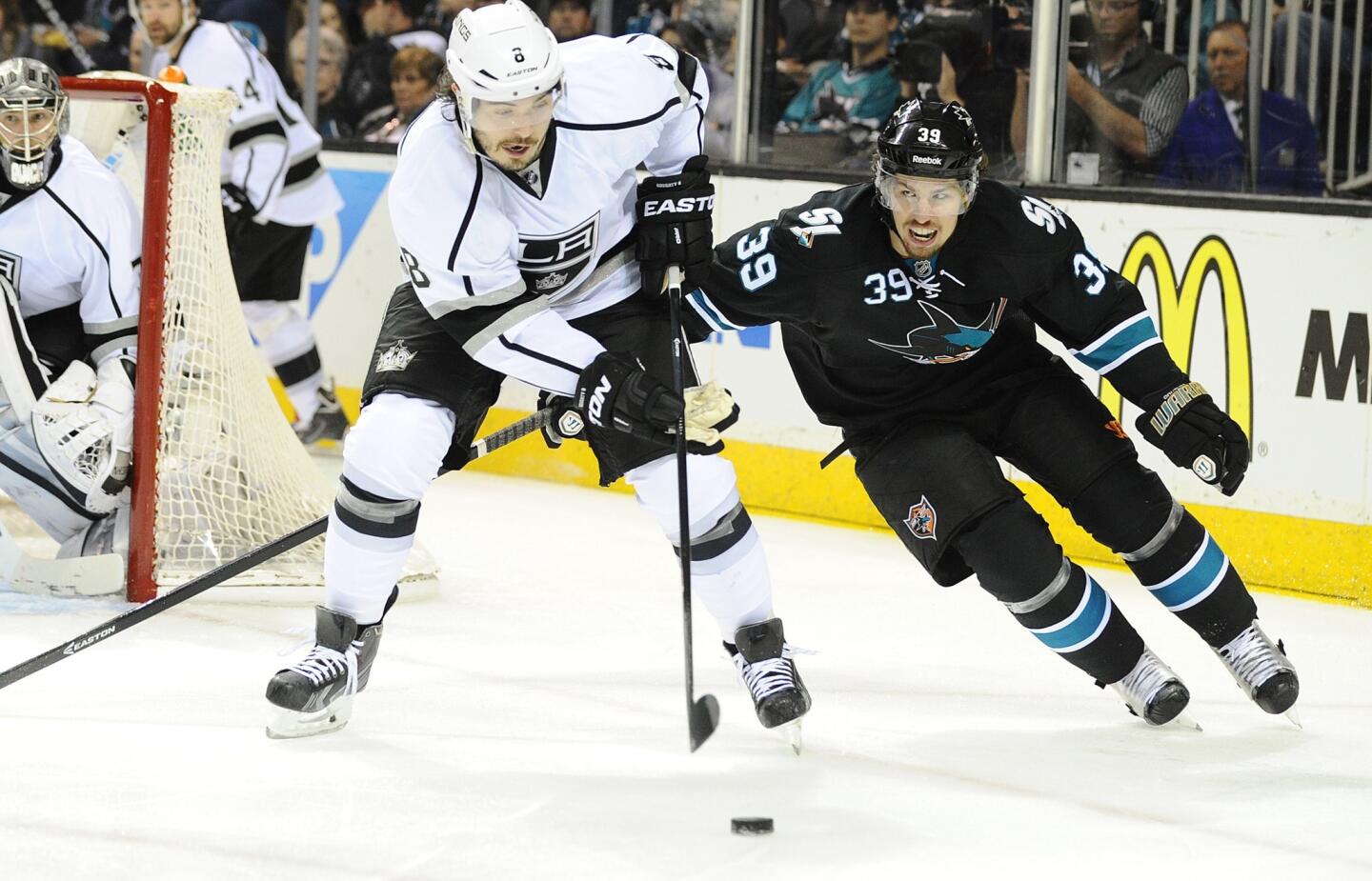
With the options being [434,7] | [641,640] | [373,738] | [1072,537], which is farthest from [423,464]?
[434,7]

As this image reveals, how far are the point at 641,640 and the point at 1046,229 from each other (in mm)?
1195

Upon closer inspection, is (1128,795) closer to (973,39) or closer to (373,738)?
(373,738)

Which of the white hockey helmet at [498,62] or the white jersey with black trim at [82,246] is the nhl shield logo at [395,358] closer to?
the white hockey helmet at [498,62]

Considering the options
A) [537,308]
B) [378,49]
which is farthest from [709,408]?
[378,49]

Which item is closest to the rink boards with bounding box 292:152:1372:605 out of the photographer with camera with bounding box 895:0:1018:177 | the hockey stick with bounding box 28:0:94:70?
the photographer with camera with bounding box 895:0:1018:177

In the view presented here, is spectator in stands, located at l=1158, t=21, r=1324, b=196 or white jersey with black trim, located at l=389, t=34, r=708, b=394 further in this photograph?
spectator in stands, located at l=1158, t=21, r=1324, b=196

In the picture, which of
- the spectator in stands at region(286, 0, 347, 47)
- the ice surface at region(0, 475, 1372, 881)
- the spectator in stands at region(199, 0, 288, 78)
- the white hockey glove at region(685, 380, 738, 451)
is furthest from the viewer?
the spectator in stands at region(199, 0, 288, 78)

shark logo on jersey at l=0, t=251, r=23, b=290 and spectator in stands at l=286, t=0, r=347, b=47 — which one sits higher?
spectator in stands at l=286, t=0, r=347, b=47

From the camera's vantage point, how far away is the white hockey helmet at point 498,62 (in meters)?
2.59

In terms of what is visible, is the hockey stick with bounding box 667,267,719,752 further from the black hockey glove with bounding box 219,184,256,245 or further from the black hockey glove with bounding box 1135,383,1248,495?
the black hockey glove with bounding box 219,184,256,245

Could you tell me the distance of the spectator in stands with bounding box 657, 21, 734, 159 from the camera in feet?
17.1

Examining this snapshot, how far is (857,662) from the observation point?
3.51 m

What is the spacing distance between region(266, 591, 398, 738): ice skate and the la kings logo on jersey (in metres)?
0.54

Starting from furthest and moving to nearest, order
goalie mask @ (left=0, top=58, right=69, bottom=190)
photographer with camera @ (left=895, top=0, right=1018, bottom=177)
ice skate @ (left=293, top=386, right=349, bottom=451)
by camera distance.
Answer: ice skate @ (left=293, top=386, right=349, bottom=451) → photographer with camera @ (left=895, top=0, right=1018, bottom=177) → goalie mask @ (left=0, top=58, right=69, bottom=190)
